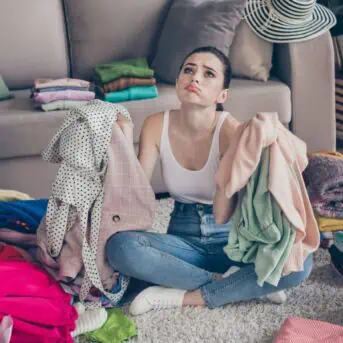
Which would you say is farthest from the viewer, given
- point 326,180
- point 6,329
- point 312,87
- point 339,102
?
point 339,102

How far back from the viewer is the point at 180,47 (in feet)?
8.99

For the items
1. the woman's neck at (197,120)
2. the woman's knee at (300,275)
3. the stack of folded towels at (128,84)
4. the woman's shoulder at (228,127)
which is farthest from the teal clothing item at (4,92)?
the woman's knee at (300,275)

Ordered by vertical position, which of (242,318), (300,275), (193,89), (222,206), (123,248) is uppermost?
(193,89)

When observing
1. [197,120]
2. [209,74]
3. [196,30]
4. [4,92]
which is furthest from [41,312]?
[196,30]

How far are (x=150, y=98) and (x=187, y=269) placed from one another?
2.89 ft

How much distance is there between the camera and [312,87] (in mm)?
2707

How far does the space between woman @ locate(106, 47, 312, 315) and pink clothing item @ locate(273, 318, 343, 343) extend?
130 millimetres

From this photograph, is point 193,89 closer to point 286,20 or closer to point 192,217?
point 192,217

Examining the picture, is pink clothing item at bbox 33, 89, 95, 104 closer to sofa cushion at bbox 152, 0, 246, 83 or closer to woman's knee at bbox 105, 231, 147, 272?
sofa cushion at bbox 152, 0, 246, 83

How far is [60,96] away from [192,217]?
85 cm

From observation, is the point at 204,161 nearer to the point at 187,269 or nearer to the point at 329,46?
the point at 187,269

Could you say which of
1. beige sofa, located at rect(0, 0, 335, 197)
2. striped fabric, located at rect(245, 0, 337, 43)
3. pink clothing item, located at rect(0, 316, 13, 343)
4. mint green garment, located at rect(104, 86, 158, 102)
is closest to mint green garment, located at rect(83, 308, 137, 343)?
pink clothing item, located at rect(0, 316, 13, 343)

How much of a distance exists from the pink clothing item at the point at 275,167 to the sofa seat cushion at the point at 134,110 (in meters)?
0.79

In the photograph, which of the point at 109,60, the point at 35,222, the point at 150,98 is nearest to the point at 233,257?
the point at 35,222
